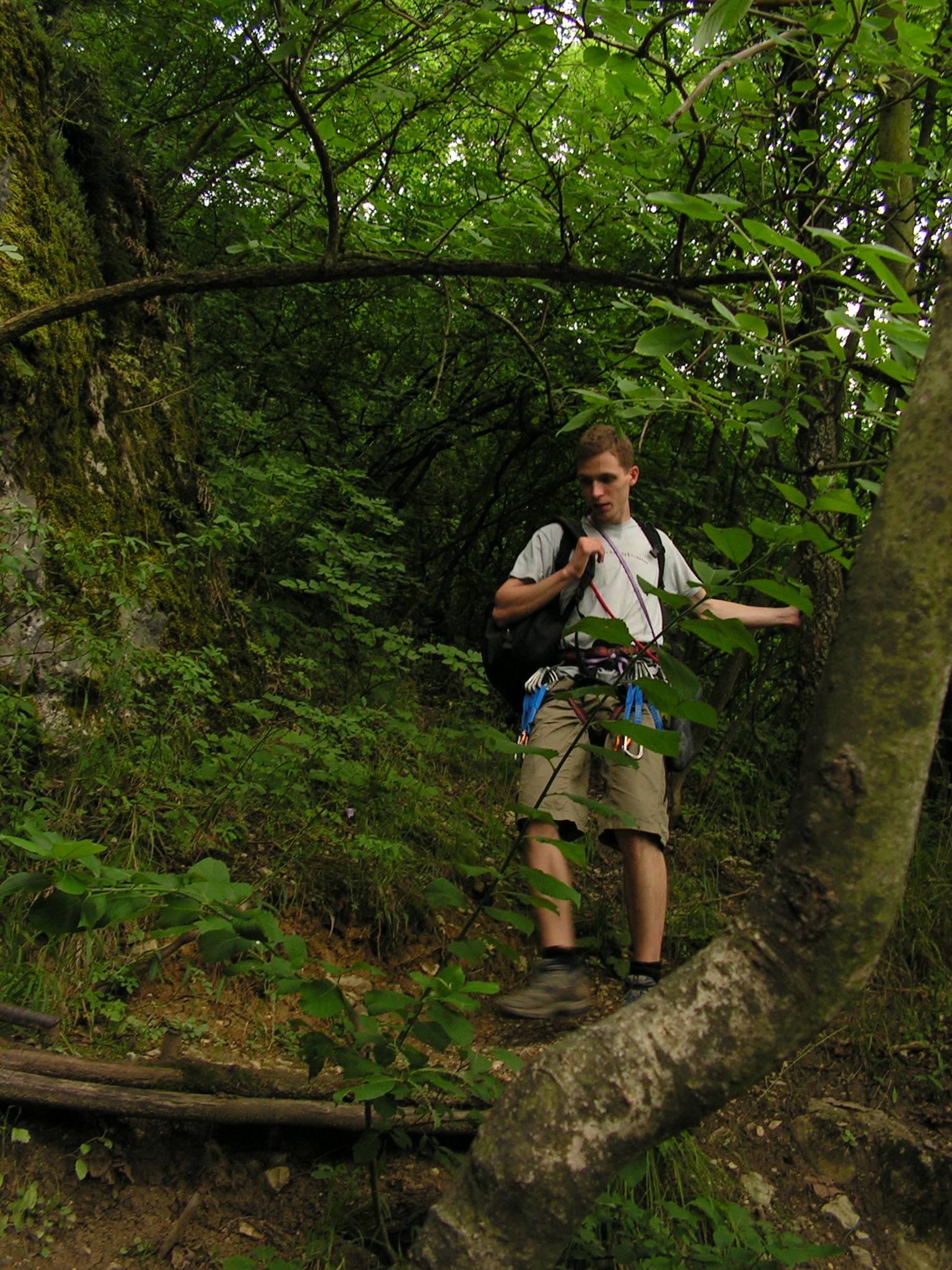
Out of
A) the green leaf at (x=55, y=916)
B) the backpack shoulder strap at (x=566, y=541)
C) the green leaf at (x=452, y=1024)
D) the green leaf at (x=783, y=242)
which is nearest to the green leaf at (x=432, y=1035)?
the green leaf at (x=452, y=1024)

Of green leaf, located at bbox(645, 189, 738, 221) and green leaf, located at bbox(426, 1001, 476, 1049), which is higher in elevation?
green leaf, located at bbox(645, 189, 738, 221)

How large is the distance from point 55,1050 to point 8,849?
0.72m

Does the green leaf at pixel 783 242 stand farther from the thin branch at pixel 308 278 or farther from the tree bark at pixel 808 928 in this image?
the thin branch at pixel 308 278

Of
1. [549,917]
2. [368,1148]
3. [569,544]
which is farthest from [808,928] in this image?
[569,544]

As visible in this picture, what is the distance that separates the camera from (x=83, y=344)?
4445 mm

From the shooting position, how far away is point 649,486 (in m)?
6.49

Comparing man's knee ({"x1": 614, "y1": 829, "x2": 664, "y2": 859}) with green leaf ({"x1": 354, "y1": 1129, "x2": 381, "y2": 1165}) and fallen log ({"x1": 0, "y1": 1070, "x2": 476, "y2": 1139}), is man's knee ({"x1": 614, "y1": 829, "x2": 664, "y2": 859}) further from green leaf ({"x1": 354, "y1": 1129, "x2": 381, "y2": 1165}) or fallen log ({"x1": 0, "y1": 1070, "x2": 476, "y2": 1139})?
green leaf ({"x1": 354, "y1": 1129, "x2": 381, "y2": 1165})

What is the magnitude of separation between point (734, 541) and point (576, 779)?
1.84 metres

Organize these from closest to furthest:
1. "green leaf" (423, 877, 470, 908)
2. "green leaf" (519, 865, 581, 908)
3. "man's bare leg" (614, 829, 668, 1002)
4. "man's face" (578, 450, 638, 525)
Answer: "green leaf" (519, 865, 581, 908), "green leaf" (423, 877, 470, 908), "man's bare leg" (614, 829, 668, 1002), "man's face" (578, 450, 638, 525)

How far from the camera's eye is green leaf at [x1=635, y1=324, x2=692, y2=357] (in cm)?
160

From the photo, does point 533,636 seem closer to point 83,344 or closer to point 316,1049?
point 316,1049

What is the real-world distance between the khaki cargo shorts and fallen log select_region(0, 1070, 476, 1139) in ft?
3.31

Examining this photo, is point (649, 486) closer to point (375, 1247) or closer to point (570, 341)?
point (570, 341)

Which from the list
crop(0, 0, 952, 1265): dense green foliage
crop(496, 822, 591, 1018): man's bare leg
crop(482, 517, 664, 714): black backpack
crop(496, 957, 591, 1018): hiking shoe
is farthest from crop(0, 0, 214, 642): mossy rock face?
crop(496, 957, 591, 1018): hiking shoe
